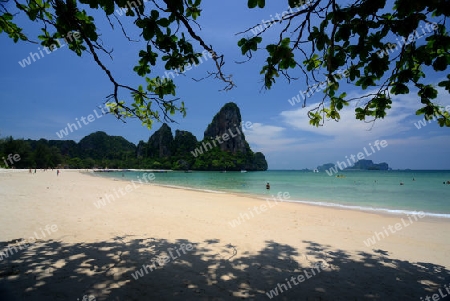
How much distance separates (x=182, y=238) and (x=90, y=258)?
2170 mm

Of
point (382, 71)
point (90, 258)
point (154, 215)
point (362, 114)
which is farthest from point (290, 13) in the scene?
point (154, 215)

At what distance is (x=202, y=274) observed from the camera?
141 inches

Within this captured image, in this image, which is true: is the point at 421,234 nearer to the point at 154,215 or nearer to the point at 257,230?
the point at 257,230

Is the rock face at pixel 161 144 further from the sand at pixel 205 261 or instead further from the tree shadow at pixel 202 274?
the tree shadow at pixel 202 274

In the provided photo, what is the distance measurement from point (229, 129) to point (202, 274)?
143522 mm

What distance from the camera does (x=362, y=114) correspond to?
311 cm

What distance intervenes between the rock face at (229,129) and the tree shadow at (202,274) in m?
131

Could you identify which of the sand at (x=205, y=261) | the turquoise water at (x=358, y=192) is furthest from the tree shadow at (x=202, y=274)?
the turquoise water at (x=358, y=192)

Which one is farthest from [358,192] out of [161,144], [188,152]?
[161,144]

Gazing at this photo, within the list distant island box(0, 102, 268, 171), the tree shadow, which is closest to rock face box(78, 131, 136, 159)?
distant island box(0, 102, 268, 171)

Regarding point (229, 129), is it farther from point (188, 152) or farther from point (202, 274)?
point (202, 274)

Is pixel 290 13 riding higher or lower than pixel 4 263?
higher

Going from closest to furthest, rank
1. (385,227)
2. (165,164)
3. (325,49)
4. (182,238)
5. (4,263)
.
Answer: (325,49)
(4,263)
(182,238)
(385,227)
(165,164)

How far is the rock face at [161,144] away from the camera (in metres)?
141
